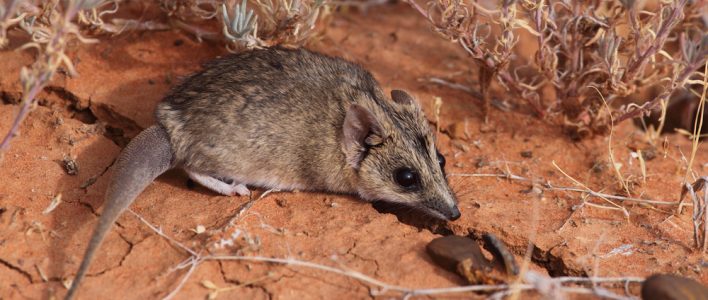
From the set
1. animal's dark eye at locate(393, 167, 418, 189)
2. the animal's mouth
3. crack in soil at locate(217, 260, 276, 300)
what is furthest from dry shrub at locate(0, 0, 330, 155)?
the animal's mouth

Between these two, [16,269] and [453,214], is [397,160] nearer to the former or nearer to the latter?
[453,214]

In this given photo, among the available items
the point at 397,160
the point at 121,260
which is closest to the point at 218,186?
the point at 121,260

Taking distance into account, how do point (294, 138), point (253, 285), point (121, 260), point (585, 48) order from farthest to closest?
point (585, 48) < point (294, 138) < point (121, 260) < point (253, 285)

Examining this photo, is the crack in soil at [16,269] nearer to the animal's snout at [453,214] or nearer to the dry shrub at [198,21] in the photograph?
the dry shrub at [198,21]

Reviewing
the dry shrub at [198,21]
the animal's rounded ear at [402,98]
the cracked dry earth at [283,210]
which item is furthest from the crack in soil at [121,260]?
the animal's rounded ear at [402,98]

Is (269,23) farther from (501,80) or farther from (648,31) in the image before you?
(648,31)

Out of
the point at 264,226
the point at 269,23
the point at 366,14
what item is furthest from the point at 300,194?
the point at 366,14
